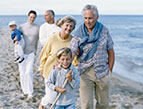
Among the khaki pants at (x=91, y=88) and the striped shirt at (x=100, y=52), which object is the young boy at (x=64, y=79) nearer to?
the striped shirt at (x=100, y=52)

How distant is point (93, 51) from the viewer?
10.3 ft

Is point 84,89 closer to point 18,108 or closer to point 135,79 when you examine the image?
point 18,108

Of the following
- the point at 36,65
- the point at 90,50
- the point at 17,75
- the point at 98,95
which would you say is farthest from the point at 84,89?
the point at 36,65

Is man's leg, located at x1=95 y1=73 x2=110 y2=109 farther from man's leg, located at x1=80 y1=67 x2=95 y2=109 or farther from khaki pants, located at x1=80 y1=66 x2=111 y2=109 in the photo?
man's leg, located at x1=80 y1=67 x2=95 y2=109

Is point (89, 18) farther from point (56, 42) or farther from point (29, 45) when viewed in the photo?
point (29, 45)

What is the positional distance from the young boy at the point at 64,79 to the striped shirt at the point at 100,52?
0.29 meters

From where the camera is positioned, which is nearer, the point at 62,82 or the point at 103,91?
the point at 62,82

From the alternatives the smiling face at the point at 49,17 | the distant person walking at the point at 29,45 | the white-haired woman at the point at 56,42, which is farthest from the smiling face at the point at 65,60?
the distant person walking at the point at 29,45

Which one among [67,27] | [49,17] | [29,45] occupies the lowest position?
[29,45]

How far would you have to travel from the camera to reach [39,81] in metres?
6.53

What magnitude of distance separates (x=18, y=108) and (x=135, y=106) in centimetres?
265

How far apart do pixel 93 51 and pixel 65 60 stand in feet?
1.53

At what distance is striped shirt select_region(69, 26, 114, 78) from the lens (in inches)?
124

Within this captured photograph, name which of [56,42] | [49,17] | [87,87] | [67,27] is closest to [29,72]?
[49,17]
